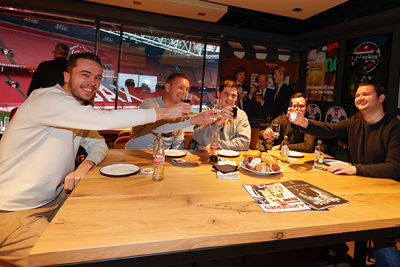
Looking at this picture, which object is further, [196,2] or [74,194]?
[196,2]

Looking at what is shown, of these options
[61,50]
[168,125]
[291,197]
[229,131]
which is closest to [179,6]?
[61,50]

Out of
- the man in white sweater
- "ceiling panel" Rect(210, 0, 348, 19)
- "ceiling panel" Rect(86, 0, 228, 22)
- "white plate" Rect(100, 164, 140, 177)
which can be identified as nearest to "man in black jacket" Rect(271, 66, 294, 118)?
"ceiling panel" Rect(210, 0, 348, 19)

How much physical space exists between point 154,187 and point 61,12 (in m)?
4.46

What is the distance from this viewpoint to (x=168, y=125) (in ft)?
7.18

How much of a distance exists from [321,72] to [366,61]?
100cm

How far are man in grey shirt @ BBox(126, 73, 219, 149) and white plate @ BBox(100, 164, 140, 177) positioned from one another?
2.05 ft

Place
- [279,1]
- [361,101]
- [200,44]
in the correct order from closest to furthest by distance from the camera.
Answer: [361,101] < [279,1] < [200,44]

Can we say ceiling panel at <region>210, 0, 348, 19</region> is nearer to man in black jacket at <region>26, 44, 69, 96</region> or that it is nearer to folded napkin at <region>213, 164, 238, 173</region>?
man in black jacket at <region>26, 44, 69, 96</region>

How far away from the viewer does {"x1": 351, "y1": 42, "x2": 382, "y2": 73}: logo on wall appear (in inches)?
159

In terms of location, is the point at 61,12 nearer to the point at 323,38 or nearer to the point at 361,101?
the point at 361,101

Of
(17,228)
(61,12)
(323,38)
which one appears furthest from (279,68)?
(17,228)

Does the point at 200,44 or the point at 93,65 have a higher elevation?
the point at 200,44

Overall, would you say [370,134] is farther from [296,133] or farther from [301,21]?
[301,21]

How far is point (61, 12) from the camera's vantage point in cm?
424
